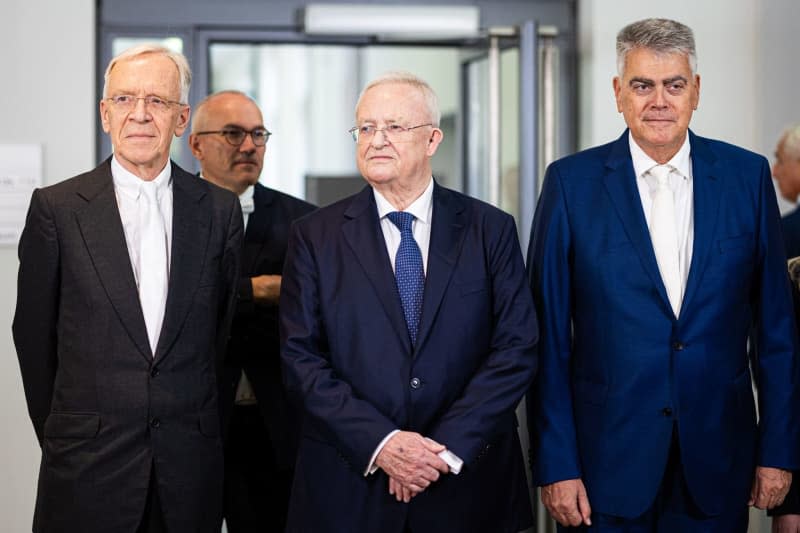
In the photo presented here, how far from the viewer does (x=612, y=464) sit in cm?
278

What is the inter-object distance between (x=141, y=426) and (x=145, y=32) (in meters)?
2.24

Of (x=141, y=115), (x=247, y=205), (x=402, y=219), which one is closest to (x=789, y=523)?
(x=402, y=219)

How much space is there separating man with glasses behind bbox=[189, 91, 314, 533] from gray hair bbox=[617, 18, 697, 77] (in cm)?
123

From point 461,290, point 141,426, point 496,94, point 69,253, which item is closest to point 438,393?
point 461,290

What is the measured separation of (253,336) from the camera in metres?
3.36

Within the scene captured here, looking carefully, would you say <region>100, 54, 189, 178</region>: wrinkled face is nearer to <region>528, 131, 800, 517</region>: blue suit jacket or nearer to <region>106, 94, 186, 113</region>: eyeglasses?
<region>106, 94, 186, 113</region>: eyeglasses

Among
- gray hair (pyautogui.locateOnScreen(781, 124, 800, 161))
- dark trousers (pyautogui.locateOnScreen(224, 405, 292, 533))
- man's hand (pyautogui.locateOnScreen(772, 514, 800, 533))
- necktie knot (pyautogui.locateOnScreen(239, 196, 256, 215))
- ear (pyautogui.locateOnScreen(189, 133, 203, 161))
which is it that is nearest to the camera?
man's hand (pyautogui.locateOnScreen(772, 514, 800, 533))

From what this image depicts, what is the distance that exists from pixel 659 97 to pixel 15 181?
248cm

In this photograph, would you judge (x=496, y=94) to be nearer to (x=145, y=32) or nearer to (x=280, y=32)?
(x=280, y=32)

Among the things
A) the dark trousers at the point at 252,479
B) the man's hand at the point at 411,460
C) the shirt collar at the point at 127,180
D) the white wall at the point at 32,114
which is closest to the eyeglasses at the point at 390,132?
the shirt collar at the point at 127,180

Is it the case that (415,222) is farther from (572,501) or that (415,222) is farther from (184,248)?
(572,501)

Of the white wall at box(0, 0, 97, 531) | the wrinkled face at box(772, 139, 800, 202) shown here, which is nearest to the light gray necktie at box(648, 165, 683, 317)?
the wrinkled face at box(772, 139, 800, 202)

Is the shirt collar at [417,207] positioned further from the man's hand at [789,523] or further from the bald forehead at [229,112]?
the man's hand at [789,523]

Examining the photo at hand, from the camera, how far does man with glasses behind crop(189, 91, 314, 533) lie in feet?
11.0
